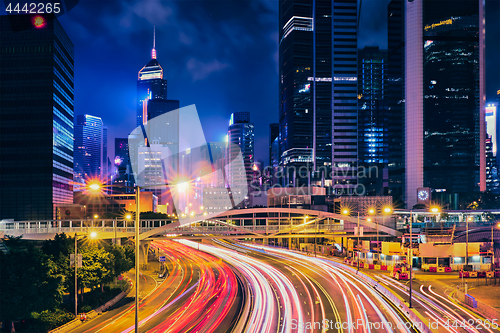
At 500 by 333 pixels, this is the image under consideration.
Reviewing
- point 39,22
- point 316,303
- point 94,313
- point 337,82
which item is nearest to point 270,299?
point 316,303

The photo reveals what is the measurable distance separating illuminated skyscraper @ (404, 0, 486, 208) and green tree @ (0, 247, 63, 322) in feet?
462

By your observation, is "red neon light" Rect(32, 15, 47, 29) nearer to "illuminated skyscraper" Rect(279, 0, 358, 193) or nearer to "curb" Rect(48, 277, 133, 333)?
"curb" Rect(48, 277, 133, 333)

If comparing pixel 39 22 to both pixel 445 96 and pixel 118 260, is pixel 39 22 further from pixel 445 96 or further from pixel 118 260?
pixel 445 96

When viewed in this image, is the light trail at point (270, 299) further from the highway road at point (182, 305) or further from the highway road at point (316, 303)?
the highway road at point (182, 305)

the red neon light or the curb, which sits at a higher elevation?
the red neon light

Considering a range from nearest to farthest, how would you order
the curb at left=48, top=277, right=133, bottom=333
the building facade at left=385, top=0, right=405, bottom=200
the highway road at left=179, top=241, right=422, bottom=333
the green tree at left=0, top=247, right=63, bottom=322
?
the green tree at left=0, top=247, right=63, bottom=322 → the highway road at left=179, top=241, right=422, bottom=333 → the curb at left=48, top=277, right=133, bottom=333 → the building facade at left=385, top=0, right=405, bottom=200

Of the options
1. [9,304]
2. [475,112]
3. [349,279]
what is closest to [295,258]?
[349,279]

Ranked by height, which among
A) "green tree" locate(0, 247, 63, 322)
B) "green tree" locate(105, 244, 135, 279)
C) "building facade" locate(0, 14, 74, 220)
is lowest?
"green tree" locate(105, 244, 135, 279)

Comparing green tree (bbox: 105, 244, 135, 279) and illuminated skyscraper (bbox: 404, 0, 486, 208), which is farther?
illuminated skyscraper (bbox: 404, 0, 486, 208)

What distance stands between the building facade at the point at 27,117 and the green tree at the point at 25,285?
79.1 metres

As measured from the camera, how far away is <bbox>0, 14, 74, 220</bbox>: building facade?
10025 cm

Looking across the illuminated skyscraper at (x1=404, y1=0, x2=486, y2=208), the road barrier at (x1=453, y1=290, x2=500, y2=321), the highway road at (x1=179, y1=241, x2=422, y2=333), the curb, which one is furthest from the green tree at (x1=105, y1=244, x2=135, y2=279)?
the illuminated skyscraper at (x1=404, y1=0, x2=486, y2=208)

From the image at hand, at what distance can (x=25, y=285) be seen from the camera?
1161 inches

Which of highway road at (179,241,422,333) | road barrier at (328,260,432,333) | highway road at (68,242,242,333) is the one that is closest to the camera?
road barrier at (328,260,432,333)
